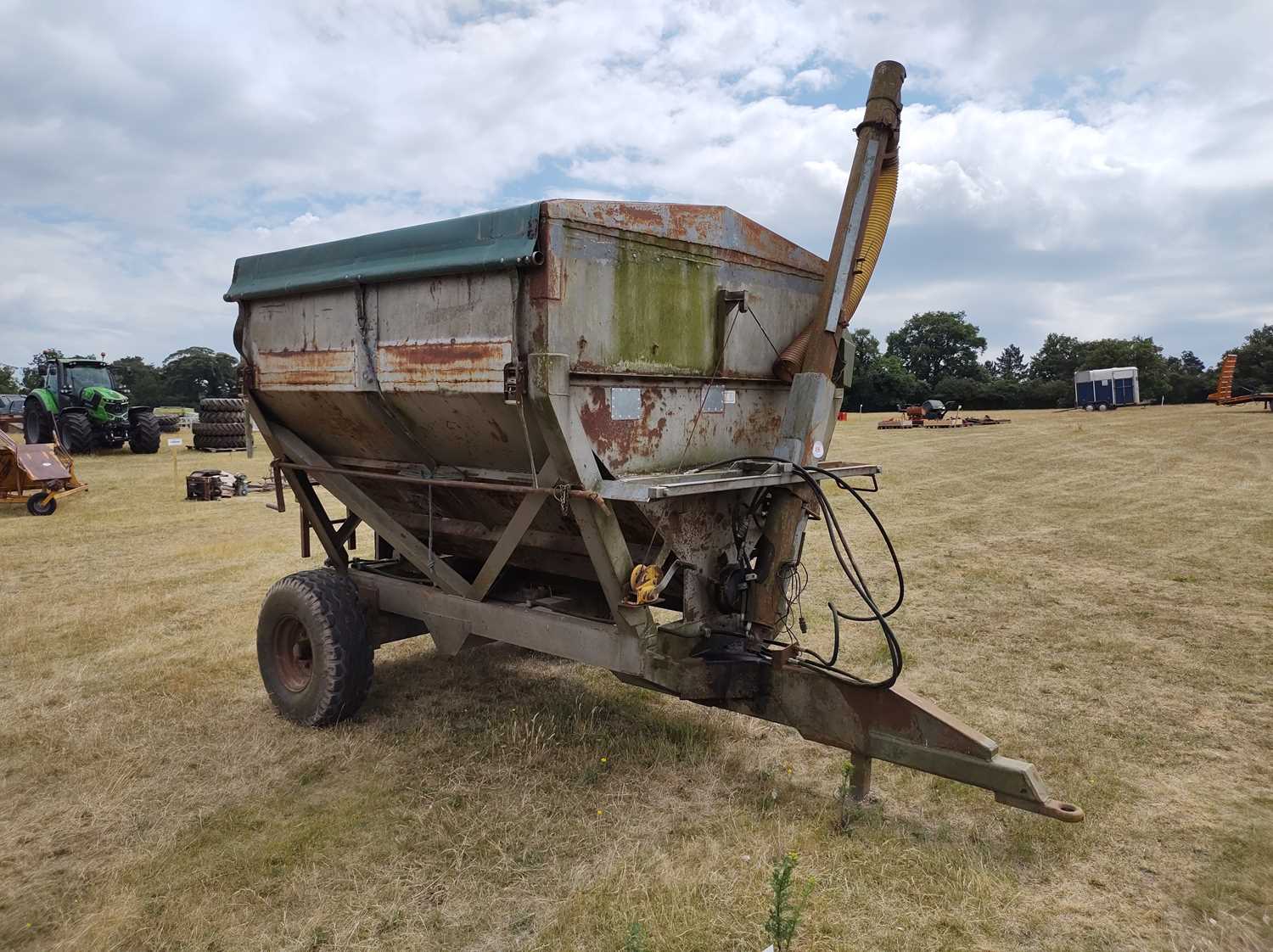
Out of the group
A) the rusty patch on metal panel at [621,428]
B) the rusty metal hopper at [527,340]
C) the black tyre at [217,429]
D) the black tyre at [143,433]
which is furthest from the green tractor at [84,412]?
the rusty patch on metal panel at [621,428]

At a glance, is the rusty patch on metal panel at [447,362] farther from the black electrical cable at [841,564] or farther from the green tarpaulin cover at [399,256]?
the black electrical cable at [841,564]

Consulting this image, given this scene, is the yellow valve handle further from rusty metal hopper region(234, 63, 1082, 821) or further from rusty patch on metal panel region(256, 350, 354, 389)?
rusty patch on metal panel region(256, 350, 354, 389)

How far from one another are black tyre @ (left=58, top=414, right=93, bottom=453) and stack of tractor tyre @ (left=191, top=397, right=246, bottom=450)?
2.82m

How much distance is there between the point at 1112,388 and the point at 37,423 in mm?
38218

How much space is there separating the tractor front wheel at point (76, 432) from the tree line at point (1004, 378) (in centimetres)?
2520

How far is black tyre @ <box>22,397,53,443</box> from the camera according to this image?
2020cm

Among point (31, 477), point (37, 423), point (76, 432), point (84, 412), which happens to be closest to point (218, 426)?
point (84, 412)

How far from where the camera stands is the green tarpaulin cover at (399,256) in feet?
11.8

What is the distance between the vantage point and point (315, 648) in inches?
187

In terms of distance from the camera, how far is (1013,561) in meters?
8.71

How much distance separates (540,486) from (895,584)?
515 centimetres

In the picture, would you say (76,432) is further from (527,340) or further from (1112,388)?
(1112,388)

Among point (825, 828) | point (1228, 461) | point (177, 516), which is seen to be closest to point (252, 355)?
point (825, 828)

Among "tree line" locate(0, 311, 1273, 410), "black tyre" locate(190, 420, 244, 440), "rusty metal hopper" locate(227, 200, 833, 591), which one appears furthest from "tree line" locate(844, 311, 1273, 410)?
"rusty metal hopper" locate(227, 200, 833, 591)
